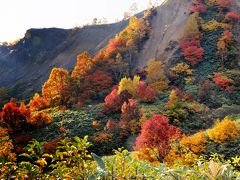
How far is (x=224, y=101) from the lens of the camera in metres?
45.6

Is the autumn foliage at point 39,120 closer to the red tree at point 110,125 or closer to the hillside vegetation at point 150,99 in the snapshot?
the hillside vegetation at point 150,99

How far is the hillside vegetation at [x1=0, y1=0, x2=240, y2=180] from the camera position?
26.3 meters

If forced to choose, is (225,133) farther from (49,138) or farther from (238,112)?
(49,138)

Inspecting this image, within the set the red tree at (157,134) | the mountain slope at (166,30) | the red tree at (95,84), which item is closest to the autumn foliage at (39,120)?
the red tree at (95,84)

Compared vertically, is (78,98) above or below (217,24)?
below

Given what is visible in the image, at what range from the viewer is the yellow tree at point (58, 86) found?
55531 millimetres

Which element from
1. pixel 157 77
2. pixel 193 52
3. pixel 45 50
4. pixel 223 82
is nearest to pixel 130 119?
pixel 157 77

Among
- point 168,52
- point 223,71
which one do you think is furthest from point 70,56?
point 223,71

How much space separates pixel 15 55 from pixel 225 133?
95786 millimetres

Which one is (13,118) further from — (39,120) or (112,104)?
(112,104)

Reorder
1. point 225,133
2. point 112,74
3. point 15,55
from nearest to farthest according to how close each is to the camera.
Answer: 1. point 225,133
2. point 112,74
3. point 15,55

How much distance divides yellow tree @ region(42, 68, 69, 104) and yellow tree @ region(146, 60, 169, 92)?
16370mm

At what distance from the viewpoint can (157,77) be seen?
180ft

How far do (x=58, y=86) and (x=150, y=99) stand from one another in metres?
19.0
